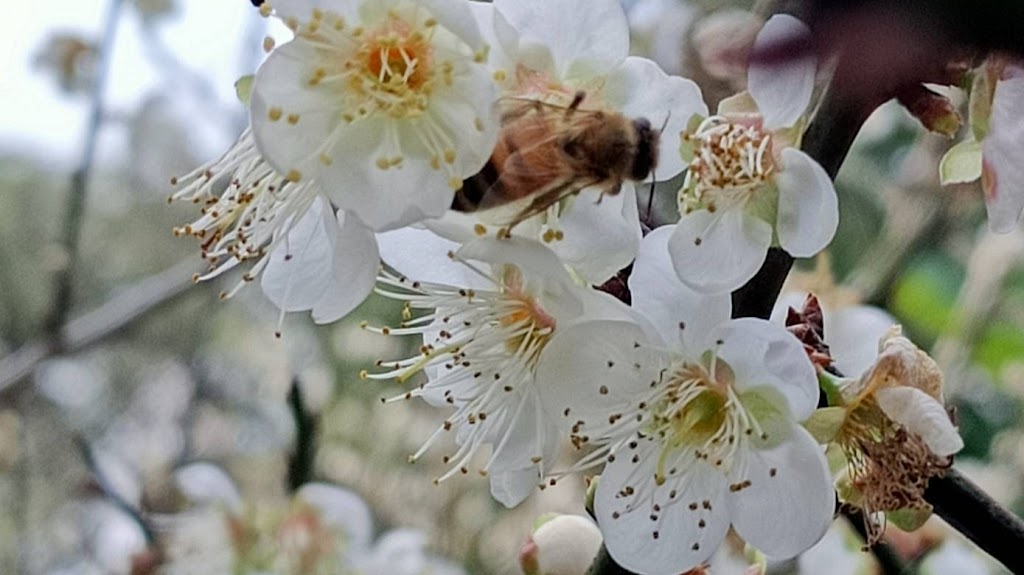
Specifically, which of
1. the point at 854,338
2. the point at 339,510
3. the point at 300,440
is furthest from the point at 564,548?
the point at 339,510

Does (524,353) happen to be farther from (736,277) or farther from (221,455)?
(221,455)

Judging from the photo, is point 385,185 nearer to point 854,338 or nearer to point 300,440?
point 854,338

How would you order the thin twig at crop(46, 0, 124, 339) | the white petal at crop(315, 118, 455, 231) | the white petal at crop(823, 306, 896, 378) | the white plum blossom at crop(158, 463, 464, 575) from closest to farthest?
the white petal at crop(315, 118, 455, 231) < the white petal at crop(823, 306, 896, 378) < the white plum blossom at crop(158, 463, 464, 575) < the thin twig at crop(46, 0, 124, 339)

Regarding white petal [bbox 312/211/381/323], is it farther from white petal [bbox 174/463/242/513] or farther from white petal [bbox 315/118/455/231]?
white petal [bbox 174/463/242/513]

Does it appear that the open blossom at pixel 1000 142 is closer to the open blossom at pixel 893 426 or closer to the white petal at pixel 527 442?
the open blossom at pixel 893 426

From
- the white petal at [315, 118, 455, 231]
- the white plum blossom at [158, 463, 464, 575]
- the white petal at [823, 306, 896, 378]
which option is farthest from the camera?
the white plum blossom at [158, 463, 464, 575]

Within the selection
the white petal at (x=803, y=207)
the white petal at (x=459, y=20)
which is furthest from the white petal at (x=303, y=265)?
the white petal at (x=803, y=207)

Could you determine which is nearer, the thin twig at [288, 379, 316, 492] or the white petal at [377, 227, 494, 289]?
the white petal at [377, 227, 494, 289]

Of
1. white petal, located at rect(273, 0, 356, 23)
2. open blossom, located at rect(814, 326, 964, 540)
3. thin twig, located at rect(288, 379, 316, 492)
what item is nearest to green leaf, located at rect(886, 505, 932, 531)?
open blossom, located at rect(814, 326, 964, 540)
